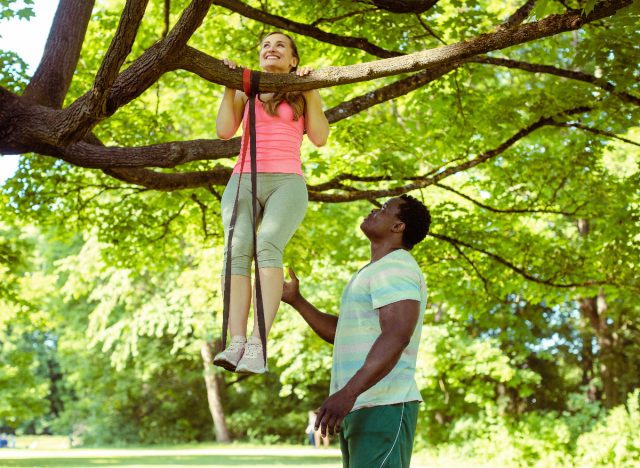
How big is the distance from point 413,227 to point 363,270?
35 centimetres

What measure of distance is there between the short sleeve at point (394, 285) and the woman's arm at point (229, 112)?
144cm

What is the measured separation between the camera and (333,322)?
383cm

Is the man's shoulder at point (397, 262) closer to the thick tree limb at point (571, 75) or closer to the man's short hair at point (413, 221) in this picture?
the man's short hair at point (413, 221)

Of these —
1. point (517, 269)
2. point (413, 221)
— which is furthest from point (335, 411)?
point (517, 269)

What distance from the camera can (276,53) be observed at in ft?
13.7

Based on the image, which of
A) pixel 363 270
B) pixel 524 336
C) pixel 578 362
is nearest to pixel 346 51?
pixel 363 270

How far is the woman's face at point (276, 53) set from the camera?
4.18m

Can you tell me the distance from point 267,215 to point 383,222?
2.08ft

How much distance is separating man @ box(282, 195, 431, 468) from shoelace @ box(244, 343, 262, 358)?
0.38m

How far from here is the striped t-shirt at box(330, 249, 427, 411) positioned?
10.3ft

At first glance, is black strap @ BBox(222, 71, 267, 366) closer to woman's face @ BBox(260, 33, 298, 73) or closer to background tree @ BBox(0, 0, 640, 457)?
background tree @ BBox(0, 0, 640, 457)

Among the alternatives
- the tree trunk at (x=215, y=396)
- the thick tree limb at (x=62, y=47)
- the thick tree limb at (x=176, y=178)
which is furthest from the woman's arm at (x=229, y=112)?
the tree trunk at (x=215, y=396)

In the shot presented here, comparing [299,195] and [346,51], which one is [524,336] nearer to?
[346,51]

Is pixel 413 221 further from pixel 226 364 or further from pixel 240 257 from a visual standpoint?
pixel 226 364
